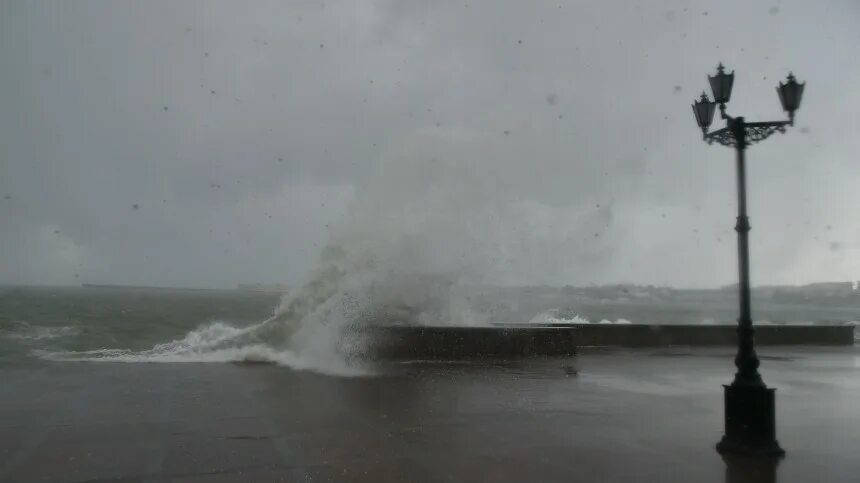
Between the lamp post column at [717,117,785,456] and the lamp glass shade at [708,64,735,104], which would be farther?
the lamp glass shade at [708,64,735,104]

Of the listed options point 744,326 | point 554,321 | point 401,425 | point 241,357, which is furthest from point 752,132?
point 554,321

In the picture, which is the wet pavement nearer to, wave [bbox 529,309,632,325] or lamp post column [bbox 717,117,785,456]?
lamp post column [bbox 717,117,785,456]

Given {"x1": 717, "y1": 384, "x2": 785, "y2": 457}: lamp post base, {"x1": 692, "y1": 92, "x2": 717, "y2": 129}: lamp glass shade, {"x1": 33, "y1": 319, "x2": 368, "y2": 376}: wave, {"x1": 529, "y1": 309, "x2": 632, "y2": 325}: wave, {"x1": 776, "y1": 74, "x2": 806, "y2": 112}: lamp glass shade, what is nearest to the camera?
{"x1": 717, "y1": 384, "x2": 785, "y2": 457}: lamp post base

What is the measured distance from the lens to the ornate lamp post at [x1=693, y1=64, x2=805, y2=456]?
617cm

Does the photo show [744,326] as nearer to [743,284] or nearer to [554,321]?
[743,284]

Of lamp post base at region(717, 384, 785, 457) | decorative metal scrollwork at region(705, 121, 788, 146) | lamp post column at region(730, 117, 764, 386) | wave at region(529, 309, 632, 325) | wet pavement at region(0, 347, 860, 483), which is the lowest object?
wet pavement at region(0, 347, 860, 483)

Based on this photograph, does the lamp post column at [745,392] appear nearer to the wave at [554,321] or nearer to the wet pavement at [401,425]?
the wet pavement at [401,425]

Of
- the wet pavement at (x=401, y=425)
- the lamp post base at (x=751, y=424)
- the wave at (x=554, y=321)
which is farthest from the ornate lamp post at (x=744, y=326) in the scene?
the wave at (x=554, y=321)

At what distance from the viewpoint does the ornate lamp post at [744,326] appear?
6168mm

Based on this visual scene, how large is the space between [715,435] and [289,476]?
15.0ft

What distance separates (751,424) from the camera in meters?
6.19

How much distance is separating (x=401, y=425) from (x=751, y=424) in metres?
3.60

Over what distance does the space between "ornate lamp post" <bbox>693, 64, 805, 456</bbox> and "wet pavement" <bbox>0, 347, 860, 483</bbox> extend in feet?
0.98

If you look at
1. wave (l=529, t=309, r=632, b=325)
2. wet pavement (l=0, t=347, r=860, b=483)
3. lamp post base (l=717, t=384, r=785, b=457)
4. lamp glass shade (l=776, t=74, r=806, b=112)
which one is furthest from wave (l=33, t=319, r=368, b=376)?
lamp glass shade (l=776, t=74, r=806, b=112)
